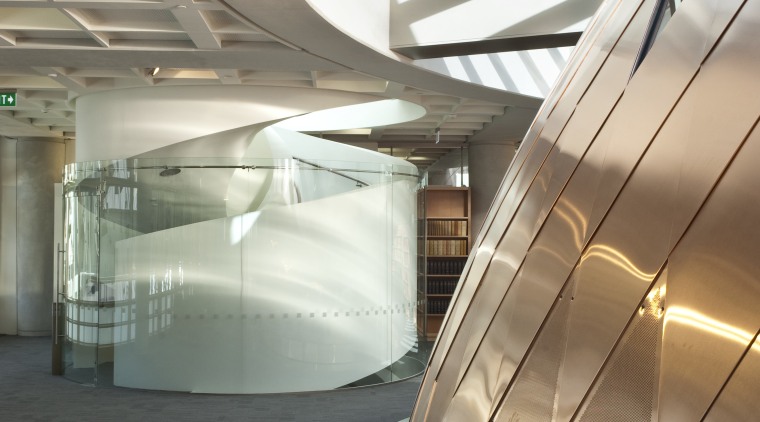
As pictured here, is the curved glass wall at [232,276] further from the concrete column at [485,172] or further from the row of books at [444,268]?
the concrete column at [485,172]

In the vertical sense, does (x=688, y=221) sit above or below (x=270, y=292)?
above

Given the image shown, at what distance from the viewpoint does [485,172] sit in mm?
18594

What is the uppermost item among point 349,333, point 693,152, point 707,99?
point 707,99

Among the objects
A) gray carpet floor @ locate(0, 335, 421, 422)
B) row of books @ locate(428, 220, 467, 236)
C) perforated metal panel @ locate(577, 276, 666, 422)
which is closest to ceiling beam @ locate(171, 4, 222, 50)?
gray carpet floor @ locate(0, 335, 421, 422)

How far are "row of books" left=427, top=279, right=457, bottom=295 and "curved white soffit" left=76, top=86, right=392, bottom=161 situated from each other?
7039 mm

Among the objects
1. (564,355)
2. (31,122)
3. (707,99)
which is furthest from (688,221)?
(31,122)

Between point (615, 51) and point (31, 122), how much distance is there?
1424 centimetres

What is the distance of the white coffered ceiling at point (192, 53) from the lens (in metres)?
7.98

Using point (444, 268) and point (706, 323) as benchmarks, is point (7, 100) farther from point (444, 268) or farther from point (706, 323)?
point (706, 323)

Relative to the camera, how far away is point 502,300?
11.9ft

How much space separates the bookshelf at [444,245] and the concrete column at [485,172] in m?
0.26

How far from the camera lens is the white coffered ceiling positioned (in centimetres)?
798

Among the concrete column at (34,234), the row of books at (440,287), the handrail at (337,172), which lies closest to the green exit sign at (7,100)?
the handrail at (337,172)

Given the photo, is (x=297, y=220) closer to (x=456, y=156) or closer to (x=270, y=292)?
(x=270, y=292)
